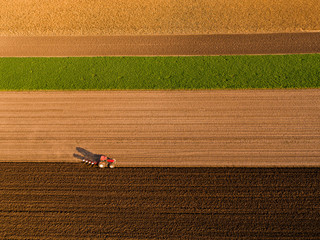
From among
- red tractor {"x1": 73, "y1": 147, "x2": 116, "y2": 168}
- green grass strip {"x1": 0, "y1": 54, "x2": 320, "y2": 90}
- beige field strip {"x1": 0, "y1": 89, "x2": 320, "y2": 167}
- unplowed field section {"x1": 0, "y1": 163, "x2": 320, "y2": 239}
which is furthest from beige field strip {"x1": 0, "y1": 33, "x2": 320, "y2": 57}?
unplowed field section {"x1": 0, "y1": 163, "x2": 320, "y2": 239}

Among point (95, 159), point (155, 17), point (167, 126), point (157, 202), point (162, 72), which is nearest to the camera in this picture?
point (157, 202)

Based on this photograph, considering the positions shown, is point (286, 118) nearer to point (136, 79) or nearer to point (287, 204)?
point (287, 204)

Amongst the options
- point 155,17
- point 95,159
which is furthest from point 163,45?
point 95,159

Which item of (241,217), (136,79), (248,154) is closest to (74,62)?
(136,79)

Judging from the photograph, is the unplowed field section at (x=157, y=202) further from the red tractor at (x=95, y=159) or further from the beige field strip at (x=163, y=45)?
the beige field strip at (x=163, y=45)

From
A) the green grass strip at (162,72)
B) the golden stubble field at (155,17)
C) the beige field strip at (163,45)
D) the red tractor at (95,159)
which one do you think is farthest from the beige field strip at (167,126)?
the golden stubble field at (155,17)

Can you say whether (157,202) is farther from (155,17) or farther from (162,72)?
(155,17)
